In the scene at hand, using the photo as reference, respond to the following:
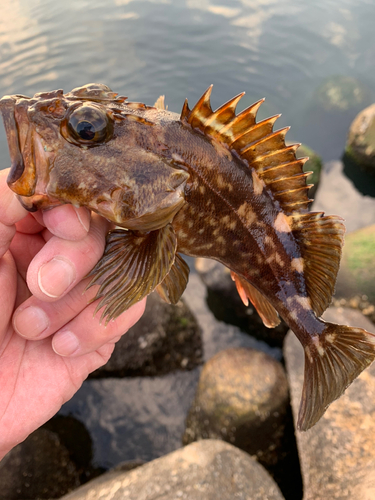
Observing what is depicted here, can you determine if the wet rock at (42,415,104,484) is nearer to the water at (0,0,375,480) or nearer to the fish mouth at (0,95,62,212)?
the fish mouth at (0,95,62,212)

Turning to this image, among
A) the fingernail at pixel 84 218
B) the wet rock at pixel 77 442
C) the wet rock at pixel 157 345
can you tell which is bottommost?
the wet rock at pixel 77 442

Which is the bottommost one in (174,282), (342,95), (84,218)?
(342,95)

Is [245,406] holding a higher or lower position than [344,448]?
lower

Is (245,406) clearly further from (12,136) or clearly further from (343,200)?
(343,200)

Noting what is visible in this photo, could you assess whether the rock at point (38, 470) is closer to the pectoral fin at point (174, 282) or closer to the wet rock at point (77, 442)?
the wet rock at point (77, 442)

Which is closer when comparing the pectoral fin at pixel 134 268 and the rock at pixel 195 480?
the pectoral fin at pixel 134 268

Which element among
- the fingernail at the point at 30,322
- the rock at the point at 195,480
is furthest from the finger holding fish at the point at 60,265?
the rock at the point at 195,480

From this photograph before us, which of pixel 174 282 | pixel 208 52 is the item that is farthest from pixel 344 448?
pixel 208 52
